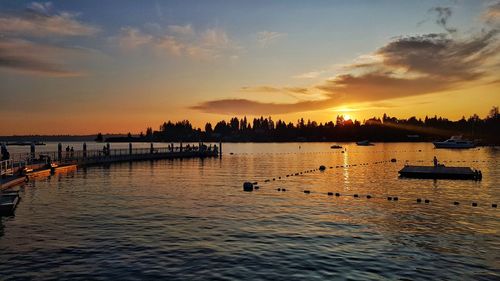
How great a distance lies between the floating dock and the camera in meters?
56.3

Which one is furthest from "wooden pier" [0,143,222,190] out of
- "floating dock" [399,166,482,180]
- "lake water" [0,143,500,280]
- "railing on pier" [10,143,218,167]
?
"floating dock" [399,166,482,180]

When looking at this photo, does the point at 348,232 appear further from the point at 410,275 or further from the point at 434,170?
the point at 434,170

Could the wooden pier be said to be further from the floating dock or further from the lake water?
the floating dock

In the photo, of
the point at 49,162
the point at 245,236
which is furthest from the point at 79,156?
the point at 245,236

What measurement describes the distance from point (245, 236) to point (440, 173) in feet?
146

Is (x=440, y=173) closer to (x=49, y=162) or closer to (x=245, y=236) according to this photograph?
(x=245, y=236)

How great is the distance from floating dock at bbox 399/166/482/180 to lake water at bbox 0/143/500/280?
1688 centimetres

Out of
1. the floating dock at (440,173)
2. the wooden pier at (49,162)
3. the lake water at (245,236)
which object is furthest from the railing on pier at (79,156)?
the floating dock at (440,173)

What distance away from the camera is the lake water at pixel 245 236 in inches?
664

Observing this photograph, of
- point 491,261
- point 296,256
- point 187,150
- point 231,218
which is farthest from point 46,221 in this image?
point 187,150

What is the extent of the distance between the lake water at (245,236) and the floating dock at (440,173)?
16.9 meters

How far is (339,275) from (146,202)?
2142 cm

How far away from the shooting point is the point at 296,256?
1881cm

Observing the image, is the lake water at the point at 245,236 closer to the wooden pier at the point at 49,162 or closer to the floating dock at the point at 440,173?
the wooden pier at the point at 49,162
